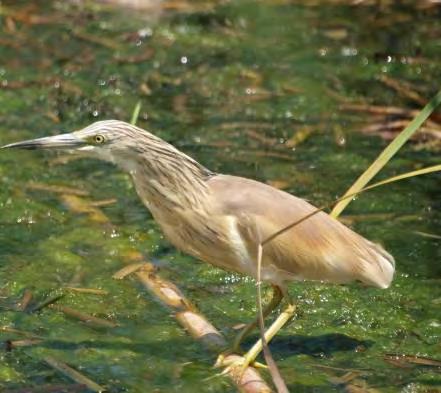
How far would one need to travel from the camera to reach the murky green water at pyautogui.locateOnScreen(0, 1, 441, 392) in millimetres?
4312

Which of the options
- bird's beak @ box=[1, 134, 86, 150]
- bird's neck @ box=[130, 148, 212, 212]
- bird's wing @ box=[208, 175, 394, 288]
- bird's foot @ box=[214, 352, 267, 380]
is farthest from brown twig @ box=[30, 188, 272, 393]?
bird's beak @ box=[1, 134, 86, 150]

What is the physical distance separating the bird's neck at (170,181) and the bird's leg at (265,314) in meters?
0.46

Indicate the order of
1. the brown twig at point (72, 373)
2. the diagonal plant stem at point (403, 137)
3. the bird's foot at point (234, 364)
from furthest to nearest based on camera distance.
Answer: the bird's foot at point (234, 364)
the brown twig at point (72, 373)
the diagonal plant stem at point (403, 137)

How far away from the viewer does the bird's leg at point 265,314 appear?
14.0 ft

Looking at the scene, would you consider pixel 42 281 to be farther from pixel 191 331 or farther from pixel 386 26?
pixel 386 26

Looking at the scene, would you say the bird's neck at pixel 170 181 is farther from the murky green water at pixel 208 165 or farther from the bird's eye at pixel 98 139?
the murky green water at pixel 208 165

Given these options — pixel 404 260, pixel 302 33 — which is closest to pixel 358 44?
pixel 302 33

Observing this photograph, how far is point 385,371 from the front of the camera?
4.21 m

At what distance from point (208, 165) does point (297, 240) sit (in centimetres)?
177

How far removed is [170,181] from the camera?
4.26 metres

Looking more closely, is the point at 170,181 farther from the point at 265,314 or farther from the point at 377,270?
the point at 377,270

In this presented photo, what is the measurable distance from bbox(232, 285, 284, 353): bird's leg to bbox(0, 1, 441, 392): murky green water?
0.11 meters

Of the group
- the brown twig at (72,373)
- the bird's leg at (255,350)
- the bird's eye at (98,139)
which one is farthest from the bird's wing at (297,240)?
the brown twig at (72,373)

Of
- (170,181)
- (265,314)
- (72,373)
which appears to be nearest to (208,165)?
(265,314)
